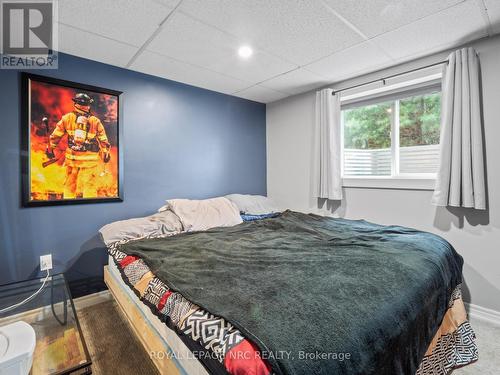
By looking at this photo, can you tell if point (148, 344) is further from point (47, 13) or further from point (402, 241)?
point (47, 13)

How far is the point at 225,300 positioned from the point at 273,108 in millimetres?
3097

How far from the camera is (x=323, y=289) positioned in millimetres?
1093

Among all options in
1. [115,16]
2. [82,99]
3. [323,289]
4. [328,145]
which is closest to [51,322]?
[323,289]

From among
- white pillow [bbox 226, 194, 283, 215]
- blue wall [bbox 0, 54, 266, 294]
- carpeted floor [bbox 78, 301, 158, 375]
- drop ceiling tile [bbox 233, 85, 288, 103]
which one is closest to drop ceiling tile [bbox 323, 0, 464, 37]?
drop ceiling tile [bbox 233, 85, 288, 103]

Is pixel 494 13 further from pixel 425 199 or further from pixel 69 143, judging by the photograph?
pixel 69 143

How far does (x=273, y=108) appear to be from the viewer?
3.63 meters

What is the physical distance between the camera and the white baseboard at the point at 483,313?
1963 mm

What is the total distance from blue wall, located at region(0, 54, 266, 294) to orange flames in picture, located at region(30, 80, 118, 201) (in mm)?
96

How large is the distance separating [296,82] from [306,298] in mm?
2498

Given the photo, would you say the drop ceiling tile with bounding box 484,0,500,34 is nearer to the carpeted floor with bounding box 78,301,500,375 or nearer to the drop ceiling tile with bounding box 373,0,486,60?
the drop ceiling tile with bounding box 373,0,486,60

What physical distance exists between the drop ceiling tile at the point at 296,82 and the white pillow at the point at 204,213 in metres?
1.48

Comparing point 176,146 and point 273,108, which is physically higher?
point 273,108

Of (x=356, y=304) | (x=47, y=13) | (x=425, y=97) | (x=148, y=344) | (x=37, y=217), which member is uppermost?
(x=47, y=13)

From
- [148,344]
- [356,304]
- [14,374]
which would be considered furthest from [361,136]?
[14,374]
